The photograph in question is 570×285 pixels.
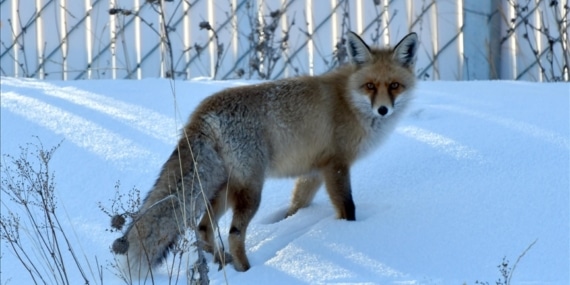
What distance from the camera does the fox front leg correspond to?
4898mm

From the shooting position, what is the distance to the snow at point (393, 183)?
14.4 feet

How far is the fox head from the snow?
1.30 feet

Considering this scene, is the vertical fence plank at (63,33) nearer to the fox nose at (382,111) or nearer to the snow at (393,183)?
the snow at (393,183)

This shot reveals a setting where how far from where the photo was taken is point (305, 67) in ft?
25.8

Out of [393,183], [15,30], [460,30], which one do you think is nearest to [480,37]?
[460,30]

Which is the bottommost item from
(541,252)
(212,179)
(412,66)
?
(541,252)

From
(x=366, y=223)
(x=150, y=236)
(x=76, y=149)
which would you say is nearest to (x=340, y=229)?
(x=366, y=223)

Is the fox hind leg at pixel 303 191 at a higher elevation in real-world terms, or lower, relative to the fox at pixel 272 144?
lower

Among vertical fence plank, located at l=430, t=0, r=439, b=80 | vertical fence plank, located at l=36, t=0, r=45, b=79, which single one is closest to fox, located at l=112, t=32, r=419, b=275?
vertical fence plank, located at l=430, t=0, r=439, b=80

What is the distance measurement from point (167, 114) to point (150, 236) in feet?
6.32

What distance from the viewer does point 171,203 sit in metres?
4.45

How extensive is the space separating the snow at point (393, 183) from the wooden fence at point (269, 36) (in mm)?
1068

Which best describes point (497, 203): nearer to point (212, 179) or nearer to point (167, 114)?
point (212, 179)

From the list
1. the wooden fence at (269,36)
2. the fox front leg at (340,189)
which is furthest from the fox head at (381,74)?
the wooden fence at (269,36)
